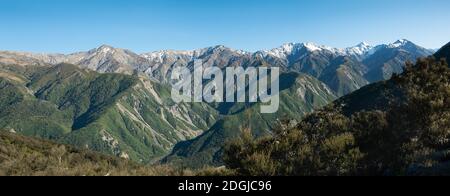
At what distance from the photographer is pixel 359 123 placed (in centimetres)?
4566

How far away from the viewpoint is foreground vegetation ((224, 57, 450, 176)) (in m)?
29.4

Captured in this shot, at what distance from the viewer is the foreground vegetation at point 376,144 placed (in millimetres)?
29359

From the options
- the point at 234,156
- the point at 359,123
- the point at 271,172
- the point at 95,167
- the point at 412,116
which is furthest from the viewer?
the point at 359,123

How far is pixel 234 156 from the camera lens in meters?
37.7

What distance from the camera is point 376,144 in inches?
1436
